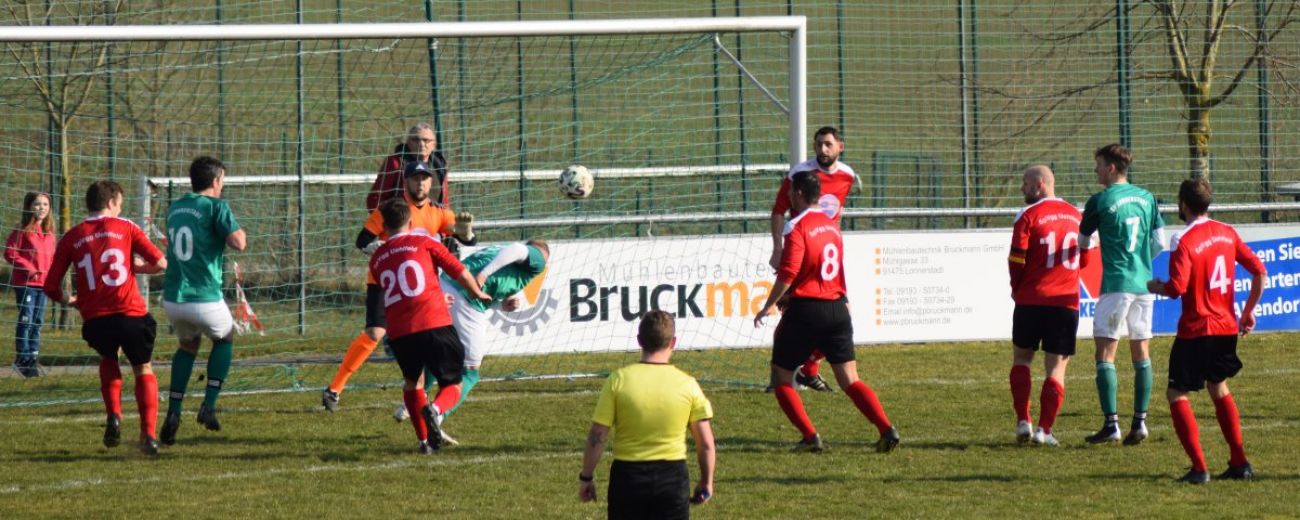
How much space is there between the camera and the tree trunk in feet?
59.0

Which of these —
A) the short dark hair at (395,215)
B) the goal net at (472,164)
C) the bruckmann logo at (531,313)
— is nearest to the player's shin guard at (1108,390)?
the goal net at (472,164)

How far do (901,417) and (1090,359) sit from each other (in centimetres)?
402

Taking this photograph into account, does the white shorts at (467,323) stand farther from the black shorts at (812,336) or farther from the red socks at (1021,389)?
the red socks at (1021,389)

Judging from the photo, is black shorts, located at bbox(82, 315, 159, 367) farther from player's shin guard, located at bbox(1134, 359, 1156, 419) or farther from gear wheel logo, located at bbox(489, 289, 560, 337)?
player's shin guard, located at bbox(1134, 359, 1156, 419)

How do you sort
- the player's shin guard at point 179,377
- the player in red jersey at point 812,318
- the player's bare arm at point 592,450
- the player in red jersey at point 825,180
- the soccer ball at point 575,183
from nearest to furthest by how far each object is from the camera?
the player's bare arm at point 592,450
the player in red jersey at point 812,318
the player's shin guard at point 179,377
the player in red jersey at point 825,180
the soccer ball at point 575,183

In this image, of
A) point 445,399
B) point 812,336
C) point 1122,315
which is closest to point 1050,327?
point 1122,315

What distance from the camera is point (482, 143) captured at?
15242 millimetres

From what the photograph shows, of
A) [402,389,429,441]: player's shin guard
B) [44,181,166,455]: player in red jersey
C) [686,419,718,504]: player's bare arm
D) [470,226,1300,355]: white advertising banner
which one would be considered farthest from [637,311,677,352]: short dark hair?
[470,226,1300,355]: white advertising banner

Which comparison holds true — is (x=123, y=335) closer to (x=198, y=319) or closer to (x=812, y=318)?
(x=198, y=319)

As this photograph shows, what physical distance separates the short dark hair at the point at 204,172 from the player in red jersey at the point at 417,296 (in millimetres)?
1360

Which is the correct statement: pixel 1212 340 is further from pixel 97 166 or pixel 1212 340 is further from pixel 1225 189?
pixel 1225 189

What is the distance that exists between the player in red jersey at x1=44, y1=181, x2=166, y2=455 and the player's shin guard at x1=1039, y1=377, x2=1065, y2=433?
5.43 meters

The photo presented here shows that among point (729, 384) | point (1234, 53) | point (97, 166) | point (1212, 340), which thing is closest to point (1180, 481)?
point (1212, 340)

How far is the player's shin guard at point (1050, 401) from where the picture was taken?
9297 mm
